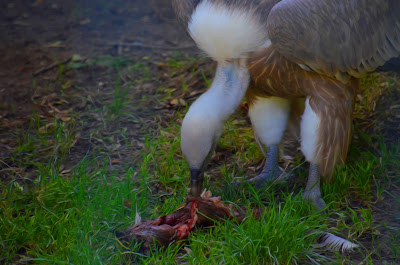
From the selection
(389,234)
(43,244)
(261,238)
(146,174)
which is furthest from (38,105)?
(389,234)

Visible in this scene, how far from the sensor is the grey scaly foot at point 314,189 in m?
4.09

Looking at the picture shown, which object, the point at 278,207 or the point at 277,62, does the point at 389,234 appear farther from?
the point at 277,62

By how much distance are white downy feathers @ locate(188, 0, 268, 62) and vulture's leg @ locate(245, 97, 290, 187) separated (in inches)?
23.7

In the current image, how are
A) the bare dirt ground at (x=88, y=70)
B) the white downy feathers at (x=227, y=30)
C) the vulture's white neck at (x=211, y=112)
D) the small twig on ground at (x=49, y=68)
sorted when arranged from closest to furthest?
the vulture's white neck at (x=211, y=112), the white downy feathers at (x=227, y=30), the bare dirt ground at (x=88, y=70), the small twig on ground at (x=49, y=68)

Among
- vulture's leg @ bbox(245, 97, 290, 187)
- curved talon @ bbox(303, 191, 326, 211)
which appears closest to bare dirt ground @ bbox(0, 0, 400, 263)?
curved talon @ bbox(303, 191, 326, 211)

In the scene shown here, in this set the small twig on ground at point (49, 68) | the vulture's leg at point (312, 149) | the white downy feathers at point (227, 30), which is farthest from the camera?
the small twig on ground at point (49, 68)

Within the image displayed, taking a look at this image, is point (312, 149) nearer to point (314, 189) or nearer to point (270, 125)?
point (314, 189)

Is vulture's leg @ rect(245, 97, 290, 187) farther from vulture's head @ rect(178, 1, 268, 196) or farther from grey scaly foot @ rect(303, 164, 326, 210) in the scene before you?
vulture's head @ rect(178, 1, 268, 196)

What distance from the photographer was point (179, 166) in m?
4.50

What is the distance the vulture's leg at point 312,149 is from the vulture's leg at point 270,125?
33 cm

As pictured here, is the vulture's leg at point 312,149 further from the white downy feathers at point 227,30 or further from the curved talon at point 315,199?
the white downy feathers at point 227,30

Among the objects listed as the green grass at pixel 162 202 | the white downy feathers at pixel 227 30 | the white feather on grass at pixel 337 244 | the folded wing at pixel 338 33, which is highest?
the folded wing at pixel 338 33

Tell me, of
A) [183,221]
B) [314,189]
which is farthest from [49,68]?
[314,189]

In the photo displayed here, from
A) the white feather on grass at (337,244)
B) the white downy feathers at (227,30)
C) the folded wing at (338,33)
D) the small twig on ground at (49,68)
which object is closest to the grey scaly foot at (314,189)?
the white feather on grass at (337,244)
